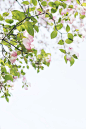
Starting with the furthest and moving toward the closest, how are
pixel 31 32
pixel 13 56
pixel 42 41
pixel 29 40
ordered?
pixel 42 41, pixel 13 56, pixel 29 40, pixel 31 32

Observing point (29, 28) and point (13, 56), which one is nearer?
point (29, 28)

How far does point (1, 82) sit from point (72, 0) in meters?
0.80

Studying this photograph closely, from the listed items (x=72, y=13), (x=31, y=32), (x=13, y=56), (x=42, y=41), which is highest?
(x=42, y=41)

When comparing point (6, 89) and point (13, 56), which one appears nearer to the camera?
point (13, 56)

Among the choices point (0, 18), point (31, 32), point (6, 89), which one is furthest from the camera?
point (6, 89)

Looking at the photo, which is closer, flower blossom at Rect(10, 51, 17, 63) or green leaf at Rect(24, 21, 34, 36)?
green leaf at Rect(24, 21, 34, 36)

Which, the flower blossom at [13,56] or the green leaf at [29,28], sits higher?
the flower blossom at [13,56]

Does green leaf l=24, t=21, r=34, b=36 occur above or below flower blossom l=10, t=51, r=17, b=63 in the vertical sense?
below

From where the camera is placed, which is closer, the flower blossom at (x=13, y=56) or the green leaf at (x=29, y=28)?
the green leaf at (x=29, y=28)

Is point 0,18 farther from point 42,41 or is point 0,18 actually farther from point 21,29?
point 42,41

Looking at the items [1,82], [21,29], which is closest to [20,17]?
[21,29]

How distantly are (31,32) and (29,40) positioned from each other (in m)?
0.15

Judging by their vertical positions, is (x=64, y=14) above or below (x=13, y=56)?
above

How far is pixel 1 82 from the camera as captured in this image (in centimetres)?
100
